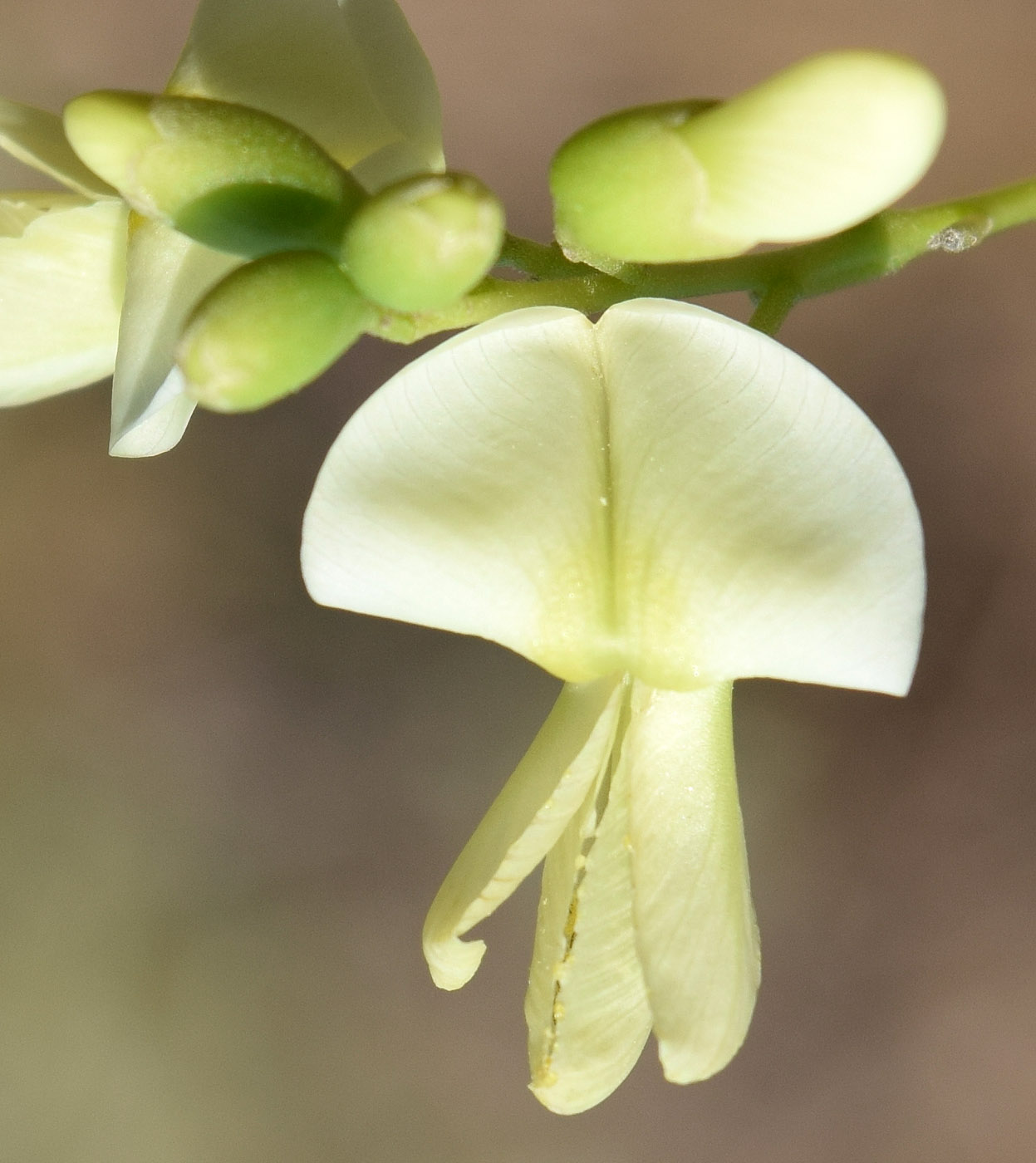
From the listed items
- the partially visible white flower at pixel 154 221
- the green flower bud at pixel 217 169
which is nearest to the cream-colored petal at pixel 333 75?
the partially visible white flower at pixel 154 221

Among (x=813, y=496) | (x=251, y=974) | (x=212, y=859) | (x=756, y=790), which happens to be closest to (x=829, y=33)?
(x=756, y=790)

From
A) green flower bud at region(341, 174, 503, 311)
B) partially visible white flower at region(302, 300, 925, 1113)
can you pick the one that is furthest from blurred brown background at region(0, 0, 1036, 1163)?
green flower bud at region(341, 174, 503, 311)

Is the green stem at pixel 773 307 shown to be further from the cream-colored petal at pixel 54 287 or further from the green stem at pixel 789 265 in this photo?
the cream-colored petal at pixel 54 287

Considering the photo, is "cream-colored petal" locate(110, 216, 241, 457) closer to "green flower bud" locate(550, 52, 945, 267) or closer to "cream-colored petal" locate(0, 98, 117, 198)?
"cream-colored petal" locate(0, 98, 117, 198)

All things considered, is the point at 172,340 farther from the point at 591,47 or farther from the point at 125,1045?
the point at 125,1045

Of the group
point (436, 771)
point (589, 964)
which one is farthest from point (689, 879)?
point (436, 771)

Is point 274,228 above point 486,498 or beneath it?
above

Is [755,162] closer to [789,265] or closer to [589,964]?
[789,265]
